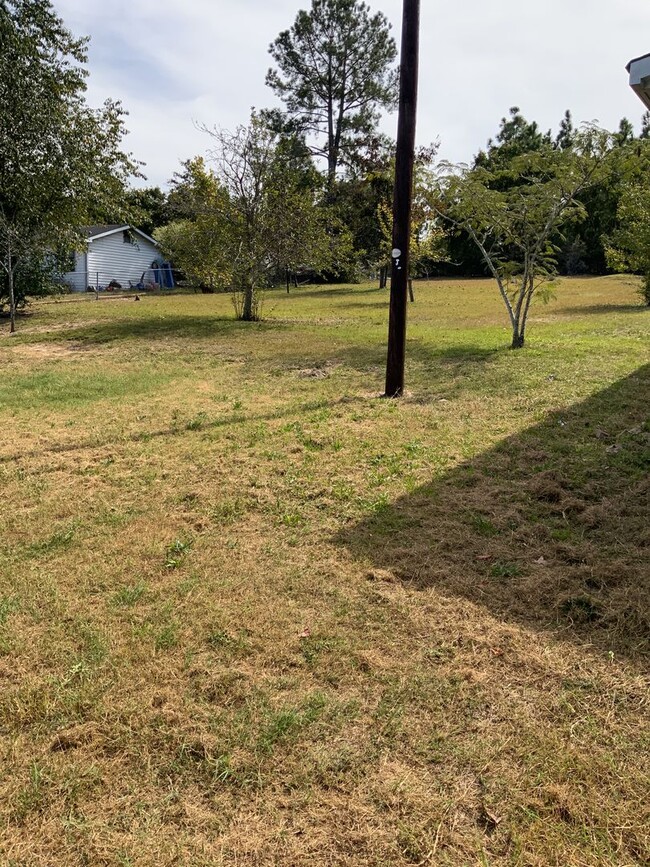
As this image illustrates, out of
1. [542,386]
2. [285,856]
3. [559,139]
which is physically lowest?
[285,856]

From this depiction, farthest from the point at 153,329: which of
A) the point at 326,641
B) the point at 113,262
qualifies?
the point at 113,262

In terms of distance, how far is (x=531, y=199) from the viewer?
368 inches

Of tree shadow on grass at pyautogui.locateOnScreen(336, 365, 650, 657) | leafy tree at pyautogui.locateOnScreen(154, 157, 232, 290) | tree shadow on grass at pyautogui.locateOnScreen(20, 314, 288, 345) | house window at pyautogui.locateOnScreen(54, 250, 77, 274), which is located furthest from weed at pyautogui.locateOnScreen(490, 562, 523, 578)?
house window at pyautogui.locateOnScreen(54, 250, 77, 274)

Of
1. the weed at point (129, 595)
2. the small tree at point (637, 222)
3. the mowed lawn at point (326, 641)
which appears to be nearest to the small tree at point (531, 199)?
the mowed lawn at point (326, 641)

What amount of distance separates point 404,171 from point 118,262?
31473 millimetres

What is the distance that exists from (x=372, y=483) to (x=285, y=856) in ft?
9.66

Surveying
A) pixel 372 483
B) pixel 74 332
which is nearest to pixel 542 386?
pixel 372 483

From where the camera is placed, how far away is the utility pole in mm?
6152

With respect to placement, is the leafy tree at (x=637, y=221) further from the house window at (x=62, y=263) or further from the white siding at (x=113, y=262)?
the white siding at (x=113, y=262)

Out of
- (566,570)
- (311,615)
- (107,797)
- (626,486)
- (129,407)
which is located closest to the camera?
(107,797)

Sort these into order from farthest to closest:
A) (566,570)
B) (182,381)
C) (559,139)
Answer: (559,139) → (182,381) → (566,570)

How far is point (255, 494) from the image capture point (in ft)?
13.9

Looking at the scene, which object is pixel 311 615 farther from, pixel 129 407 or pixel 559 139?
pixel 559 139

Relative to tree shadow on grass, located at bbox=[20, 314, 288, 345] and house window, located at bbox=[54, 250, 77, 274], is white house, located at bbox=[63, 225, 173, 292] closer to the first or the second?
house window, located at bbox=[54, 250, 77, 274]
